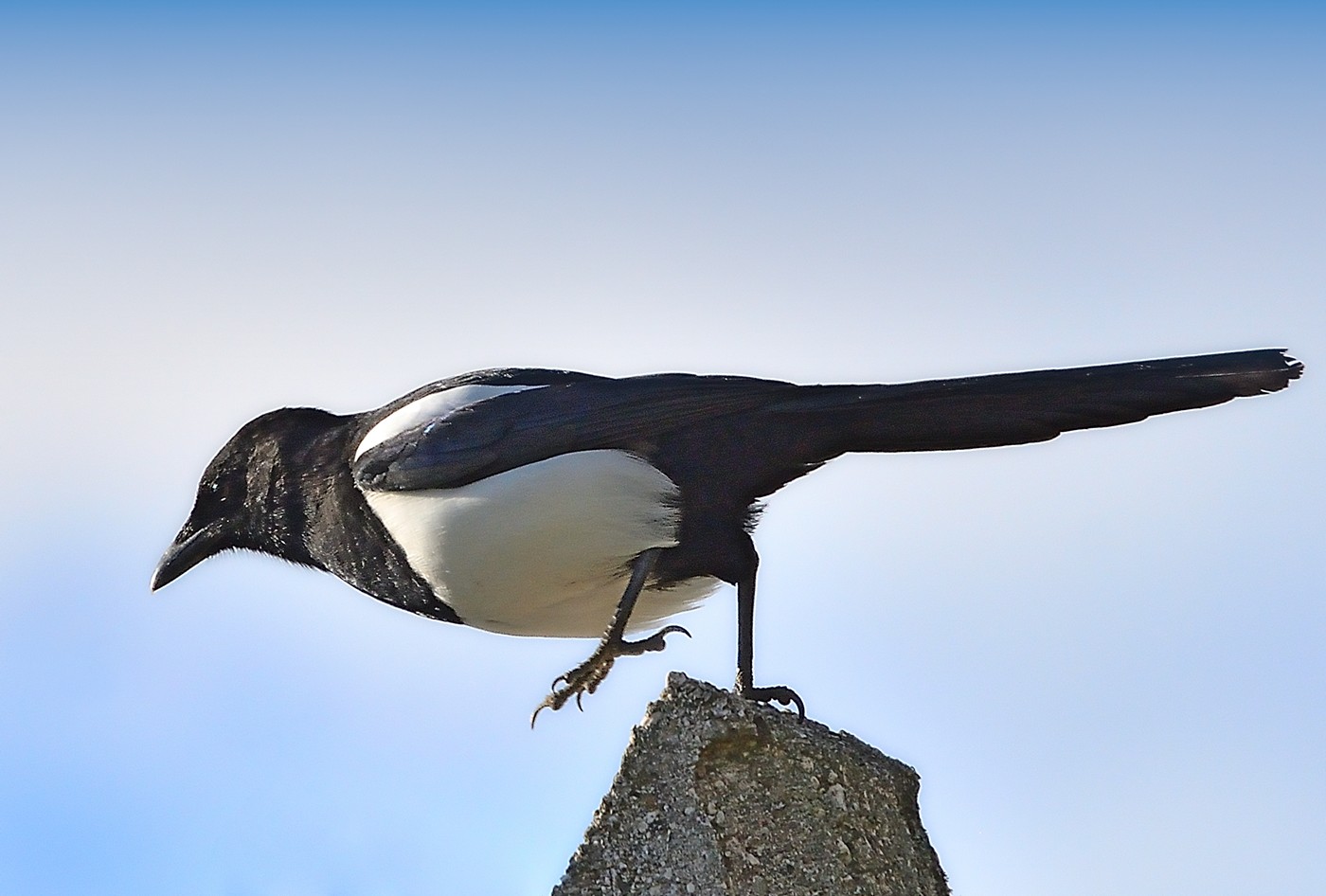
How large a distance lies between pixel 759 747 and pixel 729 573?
1.19 m

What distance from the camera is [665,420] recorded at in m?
5.27

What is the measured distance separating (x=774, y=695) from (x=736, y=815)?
2.95 ft

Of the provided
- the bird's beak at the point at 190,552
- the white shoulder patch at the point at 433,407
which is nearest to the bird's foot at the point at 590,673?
the white shoulder patch at the point at 433,407

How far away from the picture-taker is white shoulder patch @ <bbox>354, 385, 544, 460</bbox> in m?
5.53

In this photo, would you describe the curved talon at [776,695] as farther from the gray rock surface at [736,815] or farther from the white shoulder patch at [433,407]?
the white shoulder patch at [433,407]

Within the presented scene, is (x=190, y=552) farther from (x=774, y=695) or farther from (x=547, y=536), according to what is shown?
(x=774, y=695)

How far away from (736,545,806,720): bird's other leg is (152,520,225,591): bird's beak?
256 cm

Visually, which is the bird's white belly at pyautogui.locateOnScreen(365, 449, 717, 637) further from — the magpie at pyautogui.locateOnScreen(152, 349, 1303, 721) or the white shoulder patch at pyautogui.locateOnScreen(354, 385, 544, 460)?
the white shoulder patch at pyautogui.locateOnScreen(354, 385, 544, 460)

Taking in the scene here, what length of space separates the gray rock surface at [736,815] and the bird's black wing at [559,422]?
4.25ft

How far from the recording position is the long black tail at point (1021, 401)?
188 inches

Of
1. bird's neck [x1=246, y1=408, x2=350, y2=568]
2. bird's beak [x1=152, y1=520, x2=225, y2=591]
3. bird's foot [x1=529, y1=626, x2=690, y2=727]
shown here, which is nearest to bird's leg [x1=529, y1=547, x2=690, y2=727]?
bird's foot [x1=529, y1=626, x2=690, y2=727]

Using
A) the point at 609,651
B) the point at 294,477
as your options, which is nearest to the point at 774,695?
the point at 609,651

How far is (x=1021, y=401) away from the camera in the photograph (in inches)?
197

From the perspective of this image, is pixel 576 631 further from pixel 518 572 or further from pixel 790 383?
pixel 790 383
